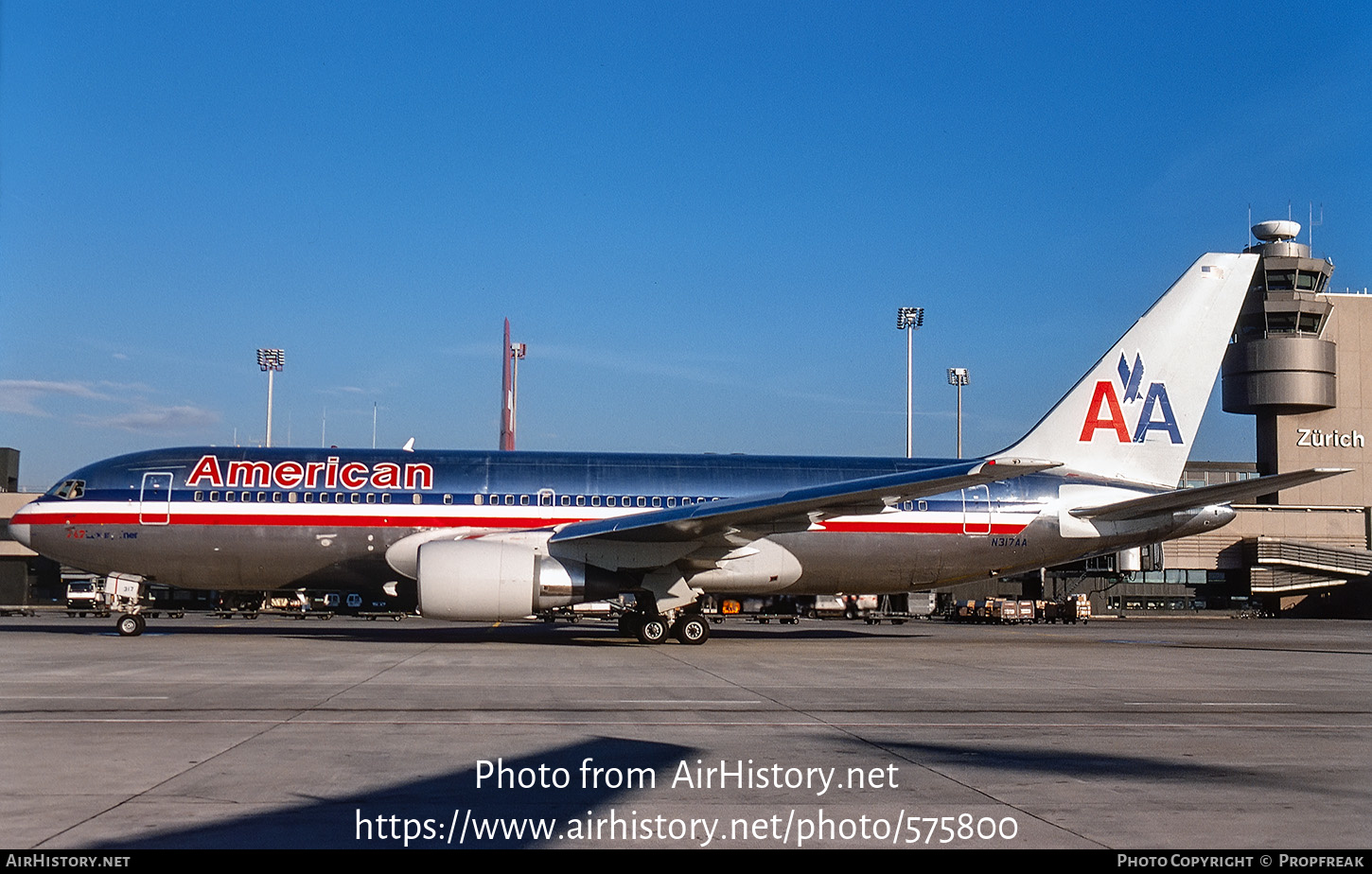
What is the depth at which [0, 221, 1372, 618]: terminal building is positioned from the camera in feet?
191

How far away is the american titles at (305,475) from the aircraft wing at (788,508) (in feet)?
13.0

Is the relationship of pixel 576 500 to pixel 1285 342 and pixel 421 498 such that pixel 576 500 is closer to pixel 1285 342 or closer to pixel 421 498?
pixel 421 498

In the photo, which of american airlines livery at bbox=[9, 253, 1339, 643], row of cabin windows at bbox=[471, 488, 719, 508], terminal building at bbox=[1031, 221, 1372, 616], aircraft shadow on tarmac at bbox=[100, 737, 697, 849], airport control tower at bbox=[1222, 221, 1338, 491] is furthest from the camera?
airport control tower at bbox=[1222, 221, 1338, 491]

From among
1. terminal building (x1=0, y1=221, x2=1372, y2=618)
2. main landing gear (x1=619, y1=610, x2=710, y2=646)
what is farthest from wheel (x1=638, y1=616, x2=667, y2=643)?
terminal building (x1=0, y1=221, x2=1372, y2=618)

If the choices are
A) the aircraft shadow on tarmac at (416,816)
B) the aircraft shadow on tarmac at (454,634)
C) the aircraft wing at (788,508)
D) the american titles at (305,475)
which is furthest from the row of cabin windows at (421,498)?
the aircraft shadow on tarmac at (416,816)

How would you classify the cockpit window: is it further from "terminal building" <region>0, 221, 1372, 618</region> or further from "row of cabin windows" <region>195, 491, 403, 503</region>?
"terminal building" <region>0, 221, 1372, 618</region>

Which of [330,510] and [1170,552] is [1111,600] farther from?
[330,510]

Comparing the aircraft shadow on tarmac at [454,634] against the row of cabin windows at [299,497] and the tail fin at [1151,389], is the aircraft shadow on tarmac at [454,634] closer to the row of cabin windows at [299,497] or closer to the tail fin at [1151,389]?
the row of cabin windows at [299,497]

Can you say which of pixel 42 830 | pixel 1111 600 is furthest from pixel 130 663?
pixel 1111 600

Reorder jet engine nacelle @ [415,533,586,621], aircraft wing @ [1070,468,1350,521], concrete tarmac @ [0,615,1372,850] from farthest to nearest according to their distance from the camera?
jet engine nacelle @ [415,533,586,621] < aircraft wing @ [1070,468,1350,521] < concrete tarmac @ [0,615,1372,850]

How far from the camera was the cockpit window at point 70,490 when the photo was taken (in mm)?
23438

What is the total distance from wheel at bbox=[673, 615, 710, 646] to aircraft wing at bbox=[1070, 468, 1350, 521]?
901 cm

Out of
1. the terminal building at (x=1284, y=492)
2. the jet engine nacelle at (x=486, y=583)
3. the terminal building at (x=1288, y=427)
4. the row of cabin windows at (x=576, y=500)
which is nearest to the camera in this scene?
the jet engine nacelle at (x=486, y=583)

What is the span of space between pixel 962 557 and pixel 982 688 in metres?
10.6
